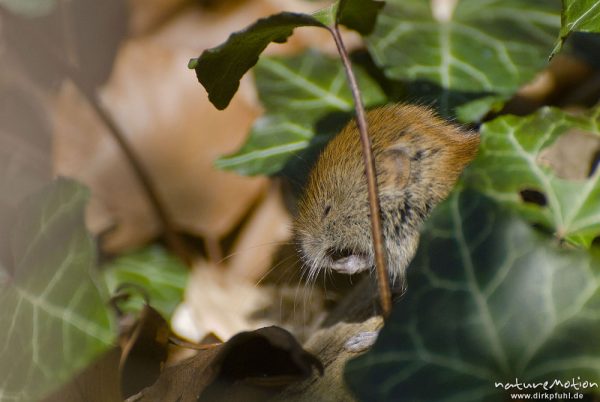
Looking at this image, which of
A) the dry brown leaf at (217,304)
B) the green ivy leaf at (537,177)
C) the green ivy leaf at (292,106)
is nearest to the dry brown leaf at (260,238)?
the dry brown leaf at (217,304)

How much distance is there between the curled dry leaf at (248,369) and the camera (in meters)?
1.27

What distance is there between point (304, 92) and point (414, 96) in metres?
0.33

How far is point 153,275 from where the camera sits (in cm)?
209

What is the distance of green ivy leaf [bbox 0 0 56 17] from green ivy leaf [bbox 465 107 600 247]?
72.1 inches

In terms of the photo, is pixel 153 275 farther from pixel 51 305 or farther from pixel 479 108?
pixel 479 108

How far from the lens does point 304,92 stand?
6.42 ft

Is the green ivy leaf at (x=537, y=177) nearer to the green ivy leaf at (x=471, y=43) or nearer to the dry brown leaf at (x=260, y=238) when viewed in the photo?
the green ivy leaf at (x=471, y=43)

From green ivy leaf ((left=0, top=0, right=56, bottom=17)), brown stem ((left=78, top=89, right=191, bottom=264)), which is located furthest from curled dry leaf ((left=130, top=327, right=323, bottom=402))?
green ivy leaf ((left=0, top=0, right=56, bottom=17))

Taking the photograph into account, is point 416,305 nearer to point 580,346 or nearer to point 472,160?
point 580,346

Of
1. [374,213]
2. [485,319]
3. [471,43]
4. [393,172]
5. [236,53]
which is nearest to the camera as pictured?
[485,319]

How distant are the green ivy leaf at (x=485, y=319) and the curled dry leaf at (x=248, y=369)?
234 millimetres

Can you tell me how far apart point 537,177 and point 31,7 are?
2.01 meters

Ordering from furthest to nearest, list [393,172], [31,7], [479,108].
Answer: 1. [31,7]
2. [479,108]
3. [393,172]

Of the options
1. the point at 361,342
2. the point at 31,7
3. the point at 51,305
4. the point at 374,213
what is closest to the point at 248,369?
the point at 361,342
